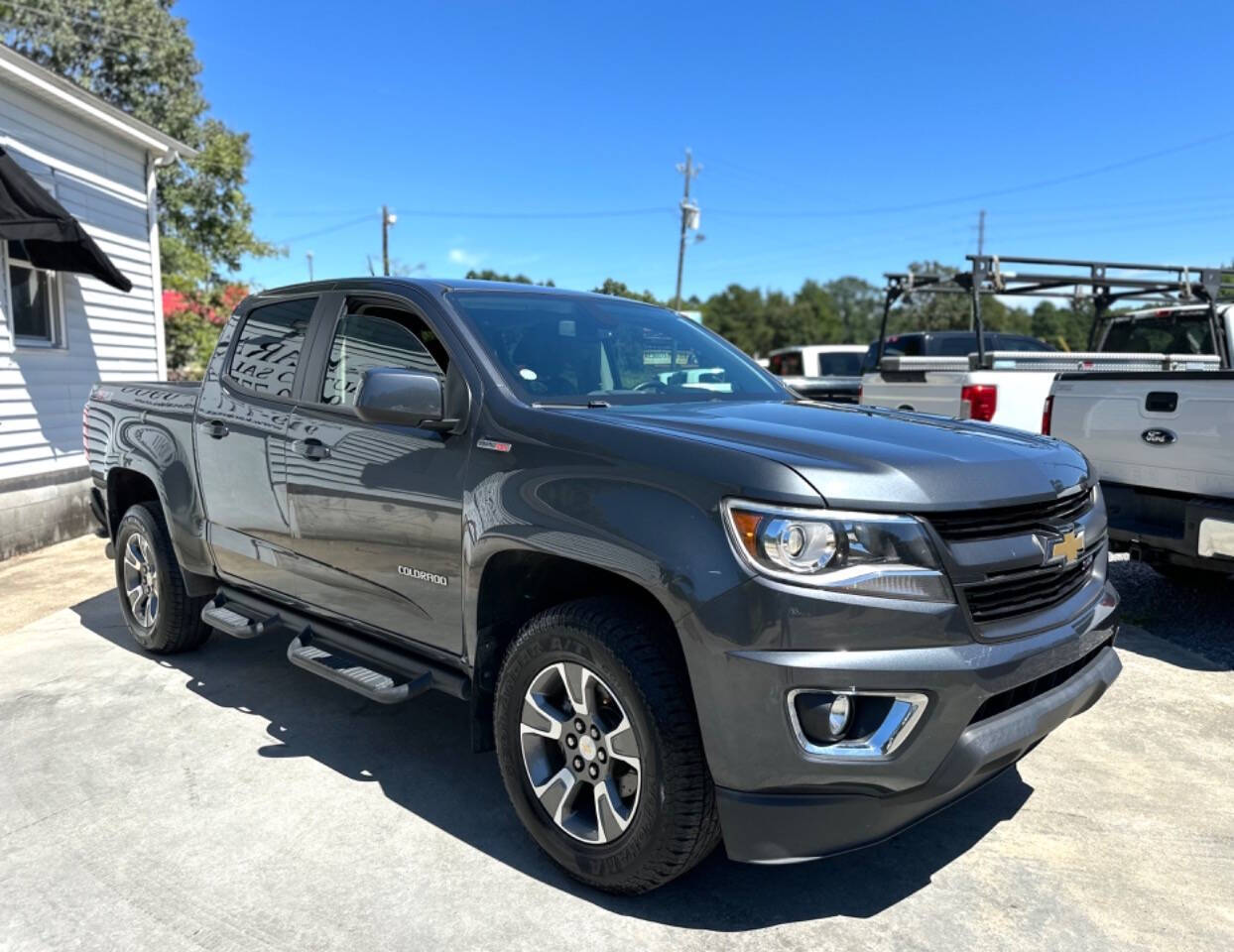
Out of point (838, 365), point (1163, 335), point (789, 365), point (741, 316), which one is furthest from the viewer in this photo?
point (741, 316)

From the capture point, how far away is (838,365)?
708 inches

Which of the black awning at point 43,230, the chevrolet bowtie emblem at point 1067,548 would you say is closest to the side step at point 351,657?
the chevrolet bowtie emblem at point 1067,548

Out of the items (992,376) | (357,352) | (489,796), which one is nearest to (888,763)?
(489,796)

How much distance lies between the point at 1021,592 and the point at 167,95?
74.6 feet

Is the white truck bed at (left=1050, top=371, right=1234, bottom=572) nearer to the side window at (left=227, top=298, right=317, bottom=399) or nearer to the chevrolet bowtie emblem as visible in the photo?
the chevrolet bowtie emblem

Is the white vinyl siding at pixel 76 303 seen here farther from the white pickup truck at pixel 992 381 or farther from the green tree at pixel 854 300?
the green tree at pixel 854 300

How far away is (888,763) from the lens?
92.1 inches

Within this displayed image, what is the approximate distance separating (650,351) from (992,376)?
460 centimetres

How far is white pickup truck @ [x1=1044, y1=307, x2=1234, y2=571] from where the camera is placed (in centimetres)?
466

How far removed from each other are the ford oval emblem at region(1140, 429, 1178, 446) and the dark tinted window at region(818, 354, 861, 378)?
503 inches

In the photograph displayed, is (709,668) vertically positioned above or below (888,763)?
above

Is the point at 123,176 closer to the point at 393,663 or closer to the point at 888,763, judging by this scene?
the point at 393,663

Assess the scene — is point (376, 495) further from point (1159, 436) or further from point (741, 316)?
point (741, 316)

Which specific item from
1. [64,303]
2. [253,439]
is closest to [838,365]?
[64,303]
